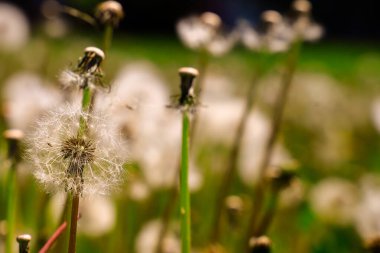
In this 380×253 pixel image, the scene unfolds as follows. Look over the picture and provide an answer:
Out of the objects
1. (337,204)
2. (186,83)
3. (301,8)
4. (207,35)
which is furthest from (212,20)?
(337,204)

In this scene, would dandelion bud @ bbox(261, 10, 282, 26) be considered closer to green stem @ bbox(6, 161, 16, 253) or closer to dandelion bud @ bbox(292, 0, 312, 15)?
dandelion bud @ bbox(292, 0, 312, 15)

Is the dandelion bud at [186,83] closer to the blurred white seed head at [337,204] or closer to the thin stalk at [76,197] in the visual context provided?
the thin stalk at [76,197]

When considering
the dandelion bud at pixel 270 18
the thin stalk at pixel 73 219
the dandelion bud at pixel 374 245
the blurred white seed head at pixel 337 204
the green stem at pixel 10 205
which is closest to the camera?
the thin stalk at pixel 73 219

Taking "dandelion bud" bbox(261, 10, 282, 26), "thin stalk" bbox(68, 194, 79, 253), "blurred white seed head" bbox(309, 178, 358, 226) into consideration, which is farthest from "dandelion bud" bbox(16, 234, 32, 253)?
"blurred white seed head" bbox(309, 178, 358, 226)

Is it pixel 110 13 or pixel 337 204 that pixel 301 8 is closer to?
pixel 110 13

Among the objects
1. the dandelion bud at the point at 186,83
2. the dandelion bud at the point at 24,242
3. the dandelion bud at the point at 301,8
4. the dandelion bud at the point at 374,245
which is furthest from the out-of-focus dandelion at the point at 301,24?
the dandelion bud at the point at 24,242

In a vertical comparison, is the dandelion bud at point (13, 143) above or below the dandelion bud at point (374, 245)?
above
